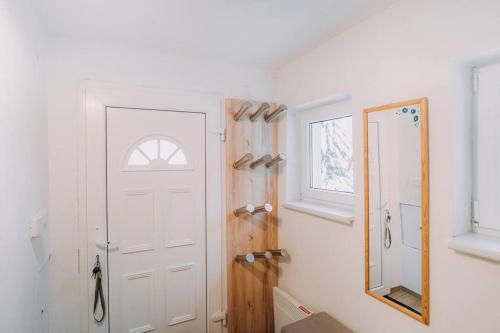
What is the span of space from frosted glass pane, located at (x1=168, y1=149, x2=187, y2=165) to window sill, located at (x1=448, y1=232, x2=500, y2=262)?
59.8 inches

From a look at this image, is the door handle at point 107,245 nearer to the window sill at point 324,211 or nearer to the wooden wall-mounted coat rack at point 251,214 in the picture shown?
the wooden wall-mounted coat rack at point 251,214

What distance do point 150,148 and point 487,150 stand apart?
1.74 meters

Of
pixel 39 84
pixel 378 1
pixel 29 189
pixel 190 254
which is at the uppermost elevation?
pixel 378 1

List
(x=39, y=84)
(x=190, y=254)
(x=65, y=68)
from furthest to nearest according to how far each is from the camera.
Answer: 1. (x=190, y=254)
2. (x=65, y=68)
3. (x=39, y=84)

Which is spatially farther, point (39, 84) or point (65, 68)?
point (65, 68)

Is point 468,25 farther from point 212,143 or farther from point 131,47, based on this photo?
point 131,47

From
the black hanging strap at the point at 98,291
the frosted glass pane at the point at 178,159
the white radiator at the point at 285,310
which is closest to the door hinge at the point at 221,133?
the frosted glass pane at the point at 178,159

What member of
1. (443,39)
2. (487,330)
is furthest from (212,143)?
(487,330)

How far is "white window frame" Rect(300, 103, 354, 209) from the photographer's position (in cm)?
171

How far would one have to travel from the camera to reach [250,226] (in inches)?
81.5

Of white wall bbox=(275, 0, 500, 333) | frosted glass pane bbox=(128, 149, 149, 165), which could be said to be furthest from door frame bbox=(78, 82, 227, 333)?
white wall bbox=(275, 0, 500, 333)

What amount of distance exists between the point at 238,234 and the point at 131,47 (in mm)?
1474

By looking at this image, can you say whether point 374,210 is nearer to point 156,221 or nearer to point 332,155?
point 332,155

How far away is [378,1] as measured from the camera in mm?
1245
